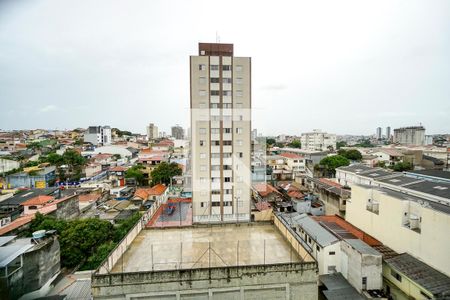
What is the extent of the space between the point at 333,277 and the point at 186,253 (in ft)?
13.9

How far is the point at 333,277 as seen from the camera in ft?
21.3

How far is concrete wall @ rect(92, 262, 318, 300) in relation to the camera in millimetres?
4207

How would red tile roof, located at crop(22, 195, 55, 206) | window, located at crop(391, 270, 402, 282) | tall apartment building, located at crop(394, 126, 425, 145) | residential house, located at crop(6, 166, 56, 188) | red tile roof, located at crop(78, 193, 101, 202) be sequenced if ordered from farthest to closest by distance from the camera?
tall apartment building, located at crop(394, 126, 425, 145) → residential house, located at crop(6, 166, 56, 188) → red tile roof, located at crop(78, 193, 101, 202) → red tile roof, located at crop(22, 195, 55, 206) → window, located at crop(391, 270, 402, 282)

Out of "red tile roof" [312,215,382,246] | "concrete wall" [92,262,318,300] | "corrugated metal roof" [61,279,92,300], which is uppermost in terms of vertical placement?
"concrete wall" [92,262,318,300]

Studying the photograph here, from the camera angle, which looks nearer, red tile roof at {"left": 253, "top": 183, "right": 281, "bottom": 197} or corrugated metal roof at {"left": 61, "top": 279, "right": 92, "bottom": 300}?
corrugated metal roof at {"left": 61, "top": 279, "right": 92, "bottom": 300}

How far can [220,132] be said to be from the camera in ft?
32.0

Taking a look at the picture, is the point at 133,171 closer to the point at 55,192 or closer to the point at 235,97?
the point at 55,192

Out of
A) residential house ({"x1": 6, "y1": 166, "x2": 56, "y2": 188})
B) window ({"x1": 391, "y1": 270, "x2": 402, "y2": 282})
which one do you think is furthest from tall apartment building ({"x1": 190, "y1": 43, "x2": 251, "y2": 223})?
residential house ({"x1": 6, "y1": 166, "x2": 56, "y2": 188})

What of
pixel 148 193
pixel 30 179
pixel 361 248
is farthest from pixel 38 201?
pixel 361 248

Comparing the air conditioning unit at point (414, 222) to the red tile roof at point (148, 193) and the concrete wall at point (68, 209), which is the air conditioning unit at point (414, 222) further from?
the concrete wall at point (68, 209)

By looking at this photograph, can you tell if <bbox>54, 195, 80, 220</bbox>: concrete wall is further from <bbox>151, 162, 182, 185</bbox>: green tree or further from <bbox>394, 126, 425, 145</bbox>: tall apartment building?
<bbox>394, 126, 425, 145</bbox>: tall apartment building

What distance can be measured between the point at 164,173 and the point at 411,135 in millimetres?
50631

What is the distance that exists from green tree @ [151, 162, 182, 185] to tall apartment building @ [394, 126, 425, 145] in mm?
48477

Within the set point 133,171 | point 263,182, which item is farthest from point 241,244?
point 133,171
